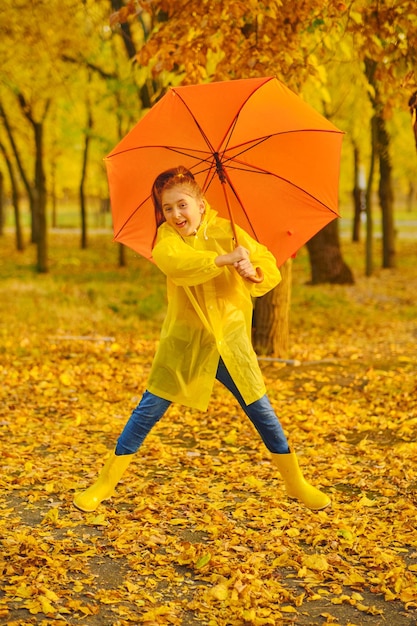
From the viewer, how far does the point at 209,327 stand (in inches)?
174

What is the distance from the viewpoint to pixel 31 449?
6484mm

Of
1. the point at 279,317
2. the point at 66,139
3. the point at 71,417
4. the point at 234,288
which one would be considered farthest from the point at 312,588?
the point at 66,139

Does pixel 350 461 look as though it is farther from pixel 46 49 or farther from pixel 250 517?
pixel 46 49

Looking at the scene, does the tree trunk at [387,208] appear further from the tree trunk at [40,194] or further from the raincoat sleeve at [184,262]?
the raincoat sleeve at [184,262]

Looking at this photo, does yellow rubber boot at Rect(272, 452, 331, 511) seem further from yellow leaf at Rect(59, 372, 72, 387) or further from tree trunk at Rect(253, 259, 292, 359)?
tree trunk at Rect(253, 259, 292, 359)

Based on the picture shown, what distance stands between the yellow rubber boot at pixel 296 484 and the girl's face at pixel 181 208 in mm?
1448

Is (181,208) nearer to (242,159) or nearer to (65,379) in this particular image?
(242,159)

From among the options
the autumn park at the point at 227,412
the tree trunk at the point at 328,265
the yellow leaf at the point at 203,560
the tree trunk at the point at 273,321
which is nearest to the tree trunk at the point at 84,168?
Result: the tree trunk at the point at 328,265

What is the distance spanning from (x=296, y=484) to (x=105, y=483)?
114cm

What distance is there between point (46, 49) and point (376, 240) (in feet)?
67.0

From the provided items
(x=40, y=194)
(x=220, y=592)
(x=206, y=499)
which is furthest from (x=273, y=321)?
(x=40, y=194)

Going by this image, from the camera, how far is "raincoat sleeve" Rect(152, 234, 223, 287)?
13.5ft

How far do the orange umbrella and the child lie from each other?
0.98 ft

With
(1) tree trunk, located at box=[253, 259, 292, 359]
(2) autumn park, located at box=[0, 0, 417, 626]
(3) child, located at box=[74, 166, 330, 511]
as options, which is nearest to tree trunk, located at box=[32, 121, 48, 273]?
(2) autumn park, located at box=[0, 0, 417, 626]
